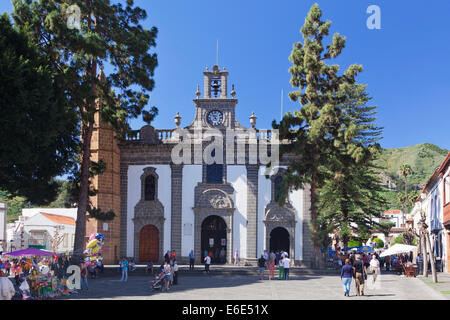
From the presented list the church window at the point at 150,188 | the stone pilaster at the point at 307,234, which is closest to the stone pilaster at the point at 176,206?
the church window at the point at 150,188

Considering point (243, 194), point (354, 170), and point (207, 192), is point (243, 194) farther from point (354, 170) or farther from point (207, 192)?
point (354, 170)

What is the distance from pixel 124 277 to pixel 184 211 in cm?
1034

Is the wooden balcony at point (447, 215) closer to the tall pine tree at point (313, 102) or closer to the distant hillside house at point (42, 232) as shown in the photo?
the tall pine tree at point (313, 102)

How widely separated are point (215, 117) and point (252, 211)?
750cm

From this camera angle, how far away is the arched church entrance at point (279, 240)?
34.2 m

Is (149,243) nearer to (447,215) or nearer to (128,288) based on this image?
(128,288)

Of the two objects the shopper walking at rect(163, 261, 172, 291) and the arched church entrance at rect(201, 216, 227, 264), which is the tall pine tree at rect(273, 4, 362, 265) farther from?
the shopper walking at rect(163, 261, 172, 291)

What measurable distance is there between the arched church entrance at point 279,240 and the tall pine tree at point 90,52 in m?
13.1

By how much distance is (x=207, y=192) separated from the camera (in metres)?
34.9

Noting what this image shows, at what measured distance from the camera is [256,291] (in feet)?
63.5

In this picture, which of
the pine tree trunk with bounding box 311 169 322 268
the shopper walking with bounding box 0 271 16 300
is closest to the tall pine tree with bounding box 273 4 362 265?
the pine tree trunk with bounding box 311 169 322 268

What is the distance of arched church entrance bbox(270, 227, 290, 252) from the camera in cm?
3419

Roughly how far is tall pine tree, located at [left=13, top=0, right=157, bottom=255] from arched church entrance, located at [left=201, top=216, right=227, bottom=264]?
9690 millimetres
